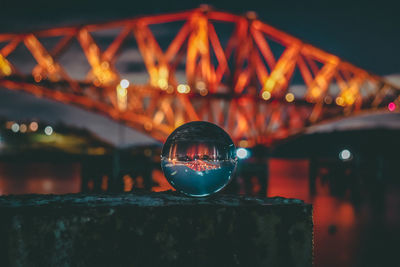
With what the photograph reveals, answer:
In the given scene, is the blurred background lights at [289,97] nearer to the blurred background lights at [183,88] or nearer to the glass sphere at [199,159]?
the blurred background lights at [183,88]

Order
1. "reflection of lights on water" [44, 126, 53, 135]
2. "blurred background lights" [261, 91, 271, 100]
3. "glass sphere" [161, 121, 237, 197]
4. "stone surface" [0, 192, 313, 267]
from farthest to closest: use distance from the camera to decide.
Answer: "reflection of lights on water" [44, 126, 53, 135] < "blurred background lights" [261, 91, 271, 100] < "glass sphere" [161, 121, 237, 197] < "stone surface" [0, 192, 313, 267]

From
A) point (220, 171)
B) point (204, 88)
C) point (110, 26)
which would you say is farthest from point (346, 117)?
point (220, 171)

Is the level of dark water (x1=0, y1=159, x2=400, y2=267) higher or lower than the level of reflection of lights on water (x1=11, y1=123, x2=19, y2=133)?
lower

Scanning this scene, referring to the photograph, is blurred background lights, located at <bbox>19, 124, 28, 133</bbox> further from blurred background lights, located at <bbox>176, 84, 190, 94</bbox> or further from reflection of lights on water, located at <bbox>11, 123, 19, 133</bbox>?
blurred background lights, located at <bbox>176, 84, 190, 94</bbox>

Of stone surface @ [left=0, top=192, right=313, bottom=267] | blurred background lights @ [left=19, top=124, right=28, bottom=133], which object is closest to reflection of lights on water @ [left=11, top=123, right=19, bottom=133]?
blurred background lights @ [left=19, top=124, right=28, bottom=133]

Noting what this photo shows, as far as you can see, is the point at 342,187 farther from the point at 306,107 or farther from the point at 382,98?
the point at 382,98
